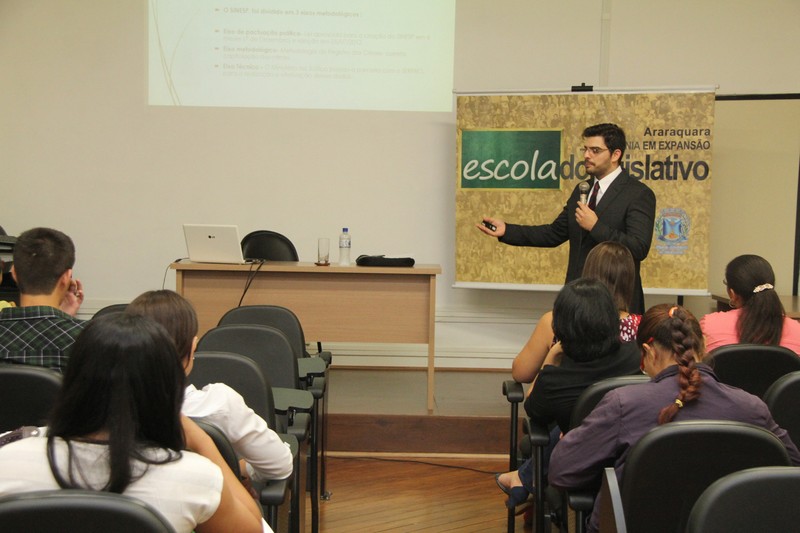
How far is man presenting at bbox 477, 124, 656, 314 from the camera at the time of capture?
3.52 m

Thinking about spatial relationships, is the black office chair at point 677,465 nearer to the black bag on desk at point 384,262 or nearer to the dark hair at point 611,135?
the dark hair at point 611,135

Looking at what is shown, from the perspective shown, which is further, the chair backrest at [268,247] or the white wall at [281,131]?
the white wall at [281,131]

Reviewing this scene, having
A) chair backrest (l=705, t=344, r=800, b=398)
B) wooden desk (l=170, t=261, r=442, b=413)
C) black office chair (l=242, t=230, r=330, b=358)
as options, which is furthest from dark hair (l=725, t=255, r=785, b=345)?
black office chair (l=242, t=230, r=330, b=358)

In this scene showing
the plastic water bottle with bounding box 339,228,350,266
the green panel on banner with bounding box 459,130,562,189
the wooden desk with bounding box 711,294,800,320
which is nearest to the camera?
the plastic water bottle with bounding box 339,228,350,266

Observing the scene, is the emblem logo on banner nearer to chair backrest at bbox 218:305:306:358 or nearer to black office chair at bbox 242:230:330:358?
black office chair at bbox 242:230:330:358

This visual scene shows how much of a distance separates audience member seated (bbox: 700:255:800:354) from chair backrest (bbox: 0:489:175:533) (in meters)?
2.33

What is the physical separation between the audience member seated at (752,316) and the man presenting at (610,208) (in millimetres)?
549

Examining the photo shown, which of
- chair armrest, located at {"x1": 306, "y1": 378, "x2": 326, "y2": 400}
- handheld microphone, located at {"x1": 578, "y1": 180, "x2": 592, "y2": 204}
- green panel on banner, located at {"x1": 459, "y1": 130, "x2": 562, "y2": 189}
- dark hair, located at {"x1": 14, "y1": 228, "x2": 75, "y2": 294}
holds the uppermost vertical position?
green panel on banner, located at {"x1": 459, "y1": 130, "x2": 562, "y2": 189}

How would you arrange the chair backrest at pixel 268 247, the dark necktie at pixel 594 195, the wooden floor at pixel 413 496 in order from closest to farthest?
the wooden floor at pixel 413 496 → the dark necktie at pixel 594 195 → the chair backrest at pixel 268 247

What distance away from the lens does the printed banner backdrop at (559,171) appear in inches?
209

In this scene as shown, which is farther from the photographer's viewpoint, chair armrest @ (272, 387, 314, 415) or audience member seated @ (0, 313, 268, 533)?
chair armrest @ (272, 387, 314, 415)

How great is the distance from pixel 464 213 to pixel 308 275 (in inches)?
56.4

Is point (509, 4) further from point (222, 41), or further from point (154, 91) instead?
point (154, 91)

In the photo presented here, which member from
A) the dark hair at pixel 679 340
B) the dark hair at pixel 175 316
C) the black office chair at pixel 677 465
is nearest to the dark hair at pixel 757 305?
the dark hair at pixel 679 340
